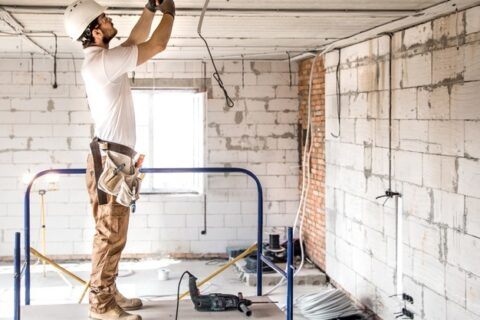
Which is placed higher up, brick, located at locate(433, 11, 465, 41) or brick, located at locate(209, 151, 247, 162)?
brick, located at locate(433, 11, 465, 41)

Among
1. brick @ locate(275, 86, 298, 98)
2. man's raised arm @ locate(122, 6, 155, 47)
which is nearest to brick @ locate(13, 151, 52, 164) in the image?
brick @ locate(275, 86, 298, 98)

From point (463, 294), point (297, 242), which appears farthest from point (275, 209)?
point (463, 294)

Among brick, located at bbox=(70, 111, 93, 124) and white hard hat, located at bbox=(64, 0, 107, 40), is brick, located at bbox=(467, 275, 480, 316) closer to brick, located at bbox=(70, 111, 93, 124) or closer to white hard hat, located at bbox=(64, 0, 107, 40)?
white hard hat, located at bbox=(64, 0, 107, 40)

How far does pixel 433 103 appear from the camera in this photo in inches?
206

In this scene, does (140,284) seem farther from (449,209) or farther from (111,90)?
(111,90)

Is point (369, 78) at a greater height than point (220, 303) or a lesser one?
greater

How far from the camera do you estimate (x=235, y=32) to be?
6.36 metres

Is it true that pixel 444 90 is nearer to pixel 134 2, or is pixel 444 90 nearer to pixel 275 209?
pixel 134 2

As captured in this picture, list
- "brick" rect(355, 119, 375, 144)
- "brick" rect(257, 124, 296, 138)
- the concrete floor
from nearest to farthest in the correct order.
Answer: "brick" rect(355, 119, 375, 144) < the concrete floor < "brick" rect(257, 124, 296, 138)

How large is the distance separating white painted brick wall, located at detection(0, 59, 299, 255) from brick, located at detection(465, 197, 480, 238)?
4.76 meters

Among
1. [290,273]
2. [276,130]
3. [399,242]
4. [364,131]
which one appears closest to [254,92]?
[276,130]

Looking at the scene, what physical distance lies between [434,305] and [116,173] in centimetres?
269

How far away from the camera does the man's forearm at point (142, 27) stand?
4.01m

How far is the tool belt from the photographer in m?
3.93
